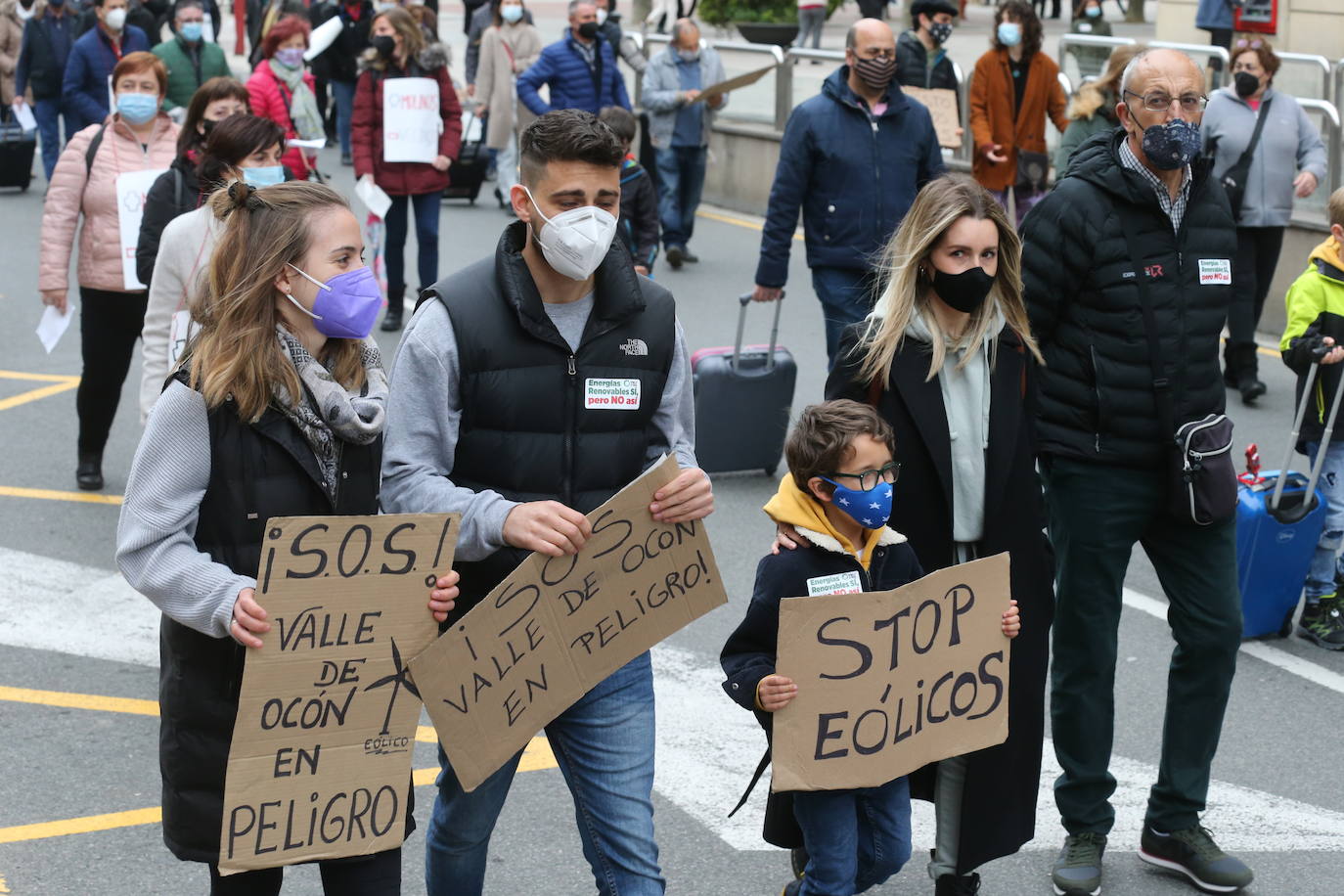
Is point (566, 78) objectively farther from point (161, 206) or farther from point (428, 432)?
point (428, 432)

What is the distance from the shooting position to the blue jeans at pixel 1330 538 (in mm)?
6648

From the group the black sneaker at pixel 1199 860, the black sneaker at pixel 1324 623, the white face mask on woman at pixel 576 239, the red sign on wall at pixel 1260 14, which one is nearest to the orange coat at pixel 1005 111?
the red sign on wall at pixel 1260 14

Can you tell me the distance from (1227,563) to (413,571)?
89.7 inches

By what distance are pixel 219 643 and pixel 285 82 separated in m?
8.73

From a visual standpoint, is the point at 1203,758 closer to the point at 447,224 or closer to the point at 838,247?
the point at 838,247

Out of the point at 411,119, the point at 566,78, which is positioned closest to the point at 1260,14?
the point at 566,78

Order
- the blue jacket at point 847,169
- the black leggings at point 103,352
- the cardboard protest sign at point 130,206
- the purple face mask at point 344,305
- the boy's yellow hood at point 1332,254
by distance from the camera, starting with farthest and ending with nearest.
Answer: the blue jacket at point 847,169
the black leggings at point 103,352
the cardboard protest sign at point 130,206
the boy's yellow hood at point 1332,254
the purple face mask at point 344,305

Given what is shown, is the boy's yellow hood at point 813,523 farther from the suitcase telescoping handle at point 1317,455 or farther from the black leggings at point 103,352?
the black leggings at point 103,352

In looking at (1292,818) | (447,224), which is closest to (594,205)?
(1292,818)

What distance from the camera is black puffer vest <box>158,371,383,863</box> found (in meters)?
3.35

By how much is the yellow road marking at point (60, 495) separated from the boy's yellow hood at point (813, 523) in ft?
16.6

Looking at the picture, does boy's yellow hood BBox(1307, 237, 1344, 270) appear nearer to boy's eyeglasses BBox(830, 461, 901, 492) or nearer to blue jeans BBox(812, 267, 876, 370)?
blue jeans BBox(812, 267, 876, 370)

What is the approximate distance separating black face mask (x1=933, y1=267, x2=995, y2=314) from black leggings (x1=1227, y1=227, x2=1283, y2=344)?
6.22 m

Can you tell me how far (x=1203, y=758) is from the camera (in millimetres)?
4668
